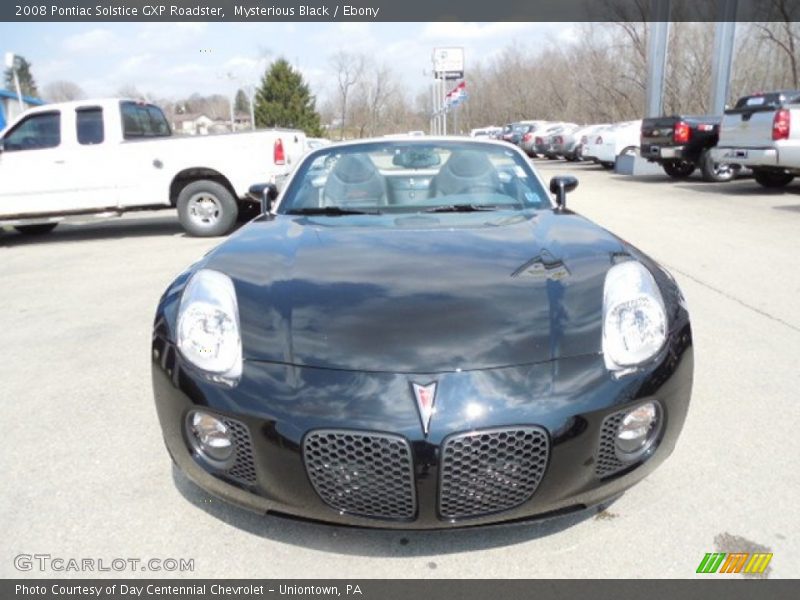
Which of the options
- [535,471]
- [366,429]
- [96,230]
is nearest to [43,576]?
[366,429]

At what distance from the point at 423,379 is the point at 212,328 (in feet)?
2.54

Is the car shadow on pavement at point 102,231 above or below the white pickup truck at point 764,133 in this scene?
below

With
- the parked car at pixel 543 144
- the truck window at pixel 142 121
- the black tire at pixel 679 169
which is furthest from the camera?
the parked car at pixel 543 144

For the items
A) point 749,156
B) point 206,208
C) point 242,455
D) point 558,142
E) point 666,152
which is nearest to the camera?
point 242,455

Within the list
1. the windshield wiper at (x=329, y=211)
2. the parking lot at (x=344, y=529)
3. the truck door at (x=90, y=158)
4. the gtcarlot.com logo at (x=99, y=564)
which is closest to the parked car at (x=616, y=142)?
the parking lot at (x=344, y=529)

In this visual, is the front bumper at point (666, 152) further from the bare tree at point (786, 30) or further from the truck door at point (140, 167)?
the bare tree at point (786, 30)

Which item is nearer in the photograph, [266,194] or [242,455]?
[242,455]

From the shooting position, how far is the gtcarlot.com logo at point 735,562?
6.62 ft

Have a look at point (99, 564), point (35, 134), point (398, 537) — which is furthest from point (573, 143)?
point (99, 564)

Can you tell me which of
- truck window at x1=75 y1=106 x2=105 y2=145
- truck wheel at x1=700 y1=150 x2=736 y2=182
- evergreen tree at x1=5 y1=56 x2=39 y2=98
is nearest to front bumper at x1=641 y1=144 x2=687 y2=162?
truck wheel at x1=700 y1=150 x2=736 y2=182

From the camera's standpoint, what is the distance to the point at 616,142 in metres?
19.5

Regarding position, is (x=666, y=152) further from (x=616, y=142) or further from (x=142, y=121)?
(x=142, y=121)

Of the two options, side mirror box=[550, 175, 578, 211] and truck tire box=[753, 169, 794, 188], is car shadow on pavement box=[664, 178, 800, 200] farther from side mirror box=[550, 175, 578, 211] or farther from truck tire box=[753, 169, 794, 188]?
side mirror box=[550, 175, 578, 211]

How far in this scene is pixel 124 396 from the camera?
353cm
